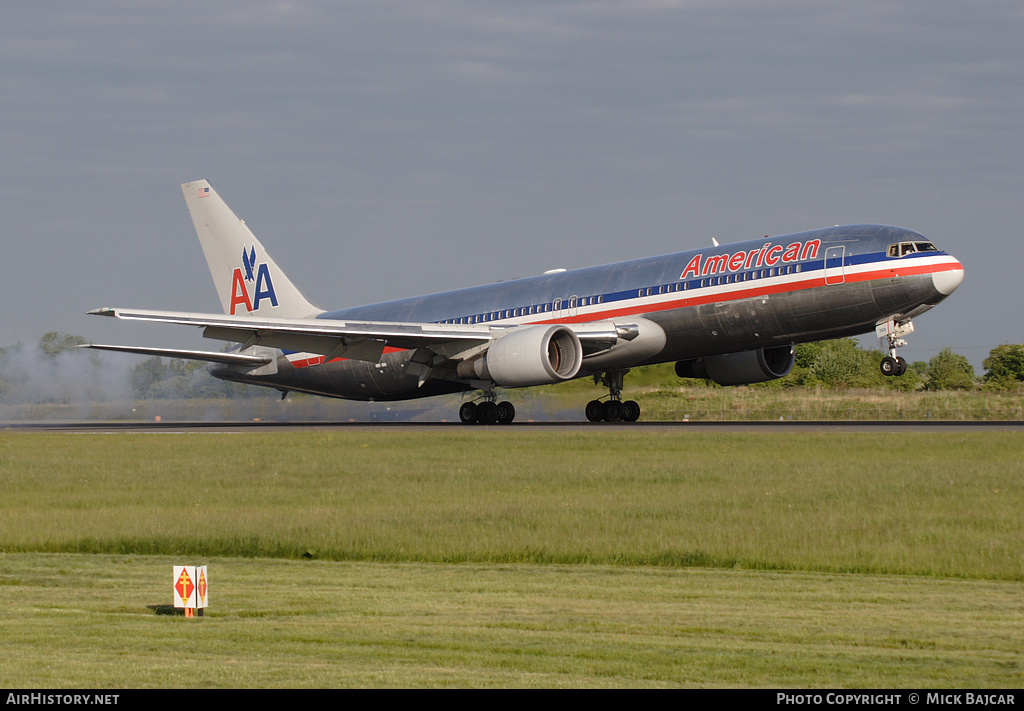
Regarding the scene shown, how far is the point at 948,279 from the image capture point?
100 feet

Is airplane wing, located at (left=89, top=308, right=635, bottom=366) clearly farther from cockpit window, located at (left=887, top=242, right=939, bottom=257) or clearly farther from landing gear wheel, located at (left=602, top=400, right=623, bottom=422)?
cockpit window, located at (left=887, top=242, right=939, bottom=257)

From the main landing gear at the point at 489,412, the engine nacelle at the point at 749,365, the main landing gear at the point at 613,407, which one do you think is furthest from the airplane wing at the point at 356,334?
the engine nacelle at the point at 749,365

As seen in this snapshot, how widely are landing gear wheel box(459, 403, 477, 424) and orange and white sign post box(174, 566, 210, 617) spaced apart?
3033 centimetres

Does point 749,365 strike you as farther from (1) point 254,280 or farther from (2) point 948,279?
(1) point 254,280

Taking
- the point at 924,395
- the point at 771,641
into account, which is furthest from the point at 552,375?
the point at 771,641

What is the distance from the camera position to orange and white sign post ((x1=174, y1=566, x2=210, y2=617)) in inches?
343

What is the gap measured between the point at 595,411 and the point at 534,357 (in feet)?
23.0

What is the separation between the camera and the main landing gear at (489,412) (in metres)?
38.9

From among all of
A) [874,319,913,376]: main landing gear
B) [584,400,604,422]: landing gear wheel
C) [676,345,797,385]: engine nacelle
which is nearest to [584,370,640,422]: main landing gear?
[584,400,604,422]: landing gear wheel

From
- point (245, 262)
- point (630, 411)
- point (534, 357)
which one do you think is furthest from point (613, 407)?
point (245, 262)

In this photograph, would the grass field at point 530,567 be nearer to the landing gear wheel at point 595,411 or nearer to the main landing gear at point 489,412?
the main landing gear at point 489,412

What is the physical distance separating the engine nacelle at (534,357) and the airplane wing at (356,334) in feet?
2.07

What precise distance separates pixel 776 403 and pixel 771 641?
42.5 metres

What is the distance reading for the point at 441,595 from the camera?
33.4 feet
